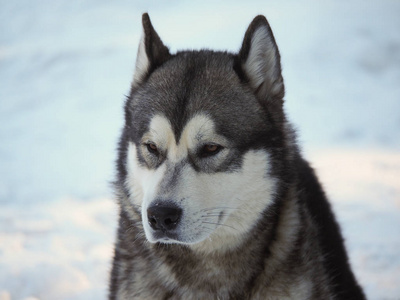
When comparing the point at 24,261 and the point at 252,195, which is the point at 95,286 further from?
the point at 252,195

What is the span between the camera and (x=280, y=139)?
3559 mm

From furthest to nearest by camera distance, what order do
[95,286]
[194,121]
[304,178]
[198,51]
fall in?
[95,286]
[304,178]
[198,51]
[194,121]

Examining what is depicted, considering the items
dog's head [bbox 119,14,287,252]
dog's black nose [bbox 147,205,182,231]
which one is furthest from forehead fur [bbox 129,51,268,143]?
dog's black nose [bbox 147,205,182,231]

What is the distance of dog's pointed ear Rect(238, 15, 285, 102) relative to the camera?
3.52m

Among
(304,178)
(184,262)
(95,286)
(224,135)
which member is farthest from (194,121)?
(95,286)

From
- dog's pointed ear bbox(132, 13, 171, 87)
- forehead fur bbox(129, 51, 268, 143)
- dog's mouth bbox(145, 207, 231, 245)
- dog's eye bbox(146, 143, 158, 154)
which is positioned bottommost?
dog's mouth bbox(145, 207, 231, 245)

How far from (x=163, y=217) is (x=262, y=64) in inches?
46.0

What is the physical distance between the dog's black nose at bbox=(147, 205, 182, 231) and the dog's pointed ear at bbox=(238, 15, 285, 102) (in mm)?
956

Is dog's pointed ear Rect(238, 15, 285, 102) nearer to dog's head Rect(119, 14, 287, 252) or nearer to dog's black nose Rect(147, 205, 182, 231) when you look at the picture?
dog's head Rect(119, 14, 287, 252)

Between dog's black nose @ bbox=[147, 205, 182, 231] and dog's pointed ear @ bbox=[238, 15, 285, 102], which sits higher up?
dog's pointed ear @ bbox=[238, 15, 285, 102]

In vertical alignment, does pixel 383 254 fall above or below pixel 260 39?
below

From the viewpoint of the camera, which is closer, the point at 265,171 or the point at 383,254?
the point at 265,171

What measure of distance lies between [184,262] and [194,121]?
862 mm

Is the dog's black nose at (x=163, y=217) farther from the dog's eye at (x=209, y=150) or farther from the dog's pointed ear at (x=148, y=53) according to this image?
the dog's pointed ear at (x=148, y=53)
